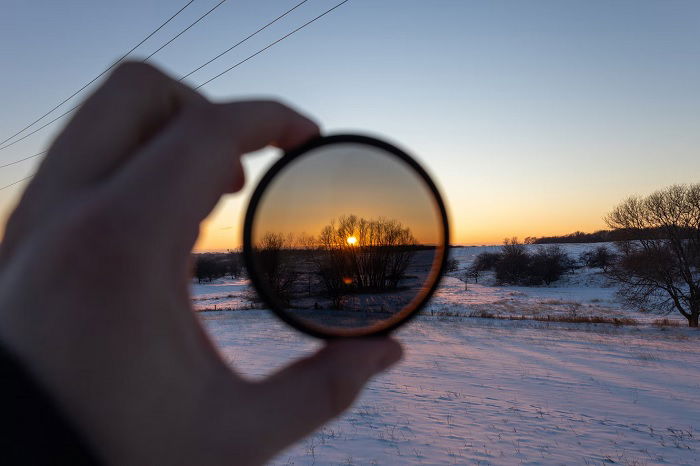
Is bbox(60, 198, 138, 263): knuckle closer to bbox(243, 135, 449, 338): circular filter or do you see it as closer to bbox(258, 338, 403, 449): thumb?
bbox(258, 338, 403, 449): thumb

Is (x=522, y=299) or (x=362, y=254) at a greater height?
(x=362, y=254)

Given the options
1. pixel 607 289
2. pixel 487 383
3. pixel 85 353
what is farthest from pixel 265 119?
pixel 607 289

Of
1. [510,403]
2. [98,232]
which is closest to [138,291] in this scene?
[98,232]

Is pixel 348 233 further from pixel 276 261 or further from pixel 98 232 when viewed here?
pixel 98 232

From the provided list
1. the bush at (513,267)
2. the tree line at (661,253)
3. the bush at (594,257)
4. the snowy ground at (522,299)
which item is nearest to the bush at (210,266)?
the snowy ground at (522,299)

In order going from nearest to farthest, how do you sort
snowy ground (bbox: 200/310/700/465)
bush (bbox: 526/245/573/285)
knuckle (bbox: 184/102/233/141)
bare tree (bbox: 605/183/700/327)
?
knuckle (bbox: 184/102/233/141) < snowy ground (bbox: 200/310/700/465) < bare tree (bbox: 605/183/700/327) < bush (bbox: 526/245/573/285)

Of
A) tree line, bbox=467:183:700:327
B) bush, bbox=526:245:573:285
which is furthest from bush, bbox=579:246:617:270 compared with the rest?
tree line, bbox=467:183:700:327
